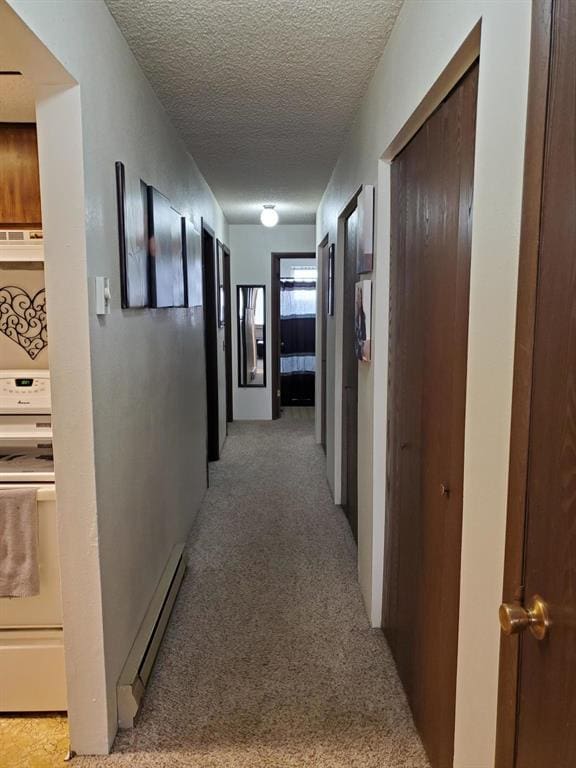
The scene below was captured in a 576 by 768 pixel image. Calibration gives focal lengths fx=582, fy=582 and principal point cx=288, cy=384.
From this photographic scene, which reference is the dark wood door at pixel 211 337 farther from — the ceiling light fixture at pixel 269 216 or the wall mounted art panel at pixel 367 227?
the wall mounted art panel at pixel 367 227

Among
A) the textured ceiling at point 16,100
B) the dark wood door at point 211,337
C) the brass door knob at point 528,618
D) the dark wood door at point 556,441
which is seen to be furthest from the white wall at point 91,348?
the dark wood door at point 211,337

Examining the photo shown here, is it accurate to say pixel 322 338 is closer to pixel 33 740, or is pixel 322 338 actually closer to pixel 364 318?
pixel 364 318

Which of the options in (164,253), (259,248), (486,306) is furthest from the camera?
(259,248)

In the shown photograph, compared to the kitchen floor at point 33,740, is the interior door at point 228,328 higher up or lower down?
higher up

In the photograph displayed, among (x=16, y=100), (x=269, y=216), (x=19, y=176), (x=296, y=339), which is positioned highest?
(x=269, y=216)

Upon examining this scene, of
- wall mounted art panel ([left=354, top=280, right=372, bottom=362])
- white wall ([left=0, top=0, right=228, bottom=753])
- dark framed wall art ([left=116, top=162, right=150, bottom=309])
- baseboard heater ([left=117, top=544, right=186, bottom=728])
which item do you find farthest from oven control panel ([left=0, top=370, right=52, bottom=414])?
wall mounted art panel ([left=354, top=280, right=372, bottom=362])

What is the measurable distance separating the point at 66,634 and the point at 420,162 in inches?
75.6

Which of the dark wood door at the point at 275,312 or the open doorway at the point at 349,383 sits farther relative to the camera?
the dark wood door at the point at 275,312

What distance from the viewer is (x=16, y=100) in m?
2.18

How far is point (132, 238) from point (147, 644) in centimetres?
158

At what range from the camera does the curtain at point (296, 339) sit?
8492 millimetres

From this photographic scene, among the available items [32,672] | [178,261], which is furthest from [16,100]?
[32,672]

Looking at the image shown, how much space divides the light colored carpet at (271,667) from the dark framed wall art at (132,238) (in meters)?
1.49

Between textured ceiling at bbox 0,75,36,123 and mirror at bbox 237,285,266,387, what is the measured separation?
5023mm
